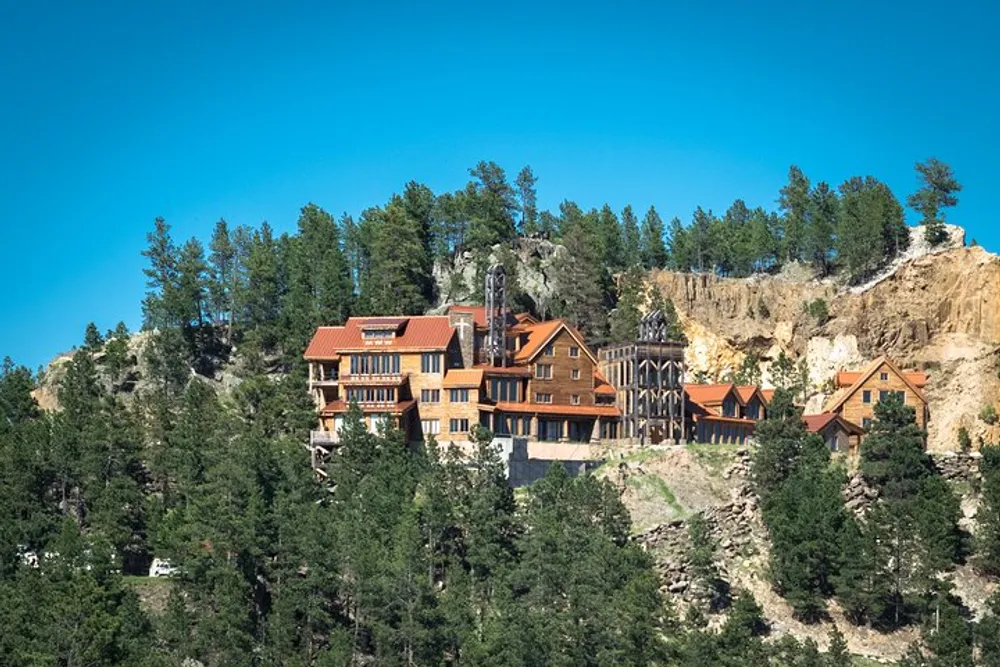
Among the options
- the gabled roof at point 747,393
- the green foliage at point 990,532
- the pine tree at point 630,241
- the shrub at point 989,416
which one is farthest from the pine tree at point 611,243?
the green foliage at point 990,532

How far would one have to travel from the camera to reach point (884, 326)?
117000 millimetres

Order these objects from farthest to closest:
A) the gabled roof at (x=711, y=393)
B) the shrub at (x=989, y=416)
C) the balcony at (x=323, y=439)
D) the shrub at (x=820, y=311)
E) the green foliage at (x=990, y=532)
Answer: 1. the shrub at (x=820, y=311)
2. the shrub at (x=989, y=416)
3. the gabled roof at (x=711, y=393)
4. the balcony at (x=323, y=439)
5. the green foliage at (x=990, y=532)

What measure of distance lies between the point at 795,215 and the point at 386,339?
5188 centimetres

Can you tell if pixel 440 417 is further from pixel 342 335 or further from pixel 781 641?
pixel 781 641

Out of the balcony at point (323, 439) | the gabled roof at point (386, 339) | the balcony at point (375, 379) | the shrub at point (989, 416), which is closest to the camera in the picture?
the balcony at point (323, 439)

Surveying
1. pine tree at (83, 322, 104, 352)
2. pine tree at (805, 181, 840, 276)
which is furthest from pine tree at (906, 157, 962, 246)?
pine tree at (83, 322, 104, 352)

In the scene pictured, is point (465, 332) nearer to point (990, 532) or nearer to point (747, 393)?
point (747, 393)

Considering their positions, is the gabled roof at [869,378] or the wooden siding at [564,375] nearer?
the wooden siding at [564,375]

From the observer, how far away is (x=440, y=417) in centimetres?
9800

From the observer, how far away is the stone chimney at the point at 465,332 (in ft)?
331

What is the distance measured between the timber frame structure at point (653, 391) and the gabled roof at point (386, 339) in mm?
12353

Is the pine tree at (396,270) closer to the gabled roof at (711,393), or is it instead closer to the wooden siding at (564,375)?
the wooden siding at (564,375)

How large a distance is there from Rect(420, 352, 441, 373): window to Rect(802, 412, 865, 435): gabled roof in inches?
994

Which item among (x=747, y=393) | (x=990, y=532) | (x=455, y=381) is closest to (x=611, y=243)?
(x=747, y=393)
